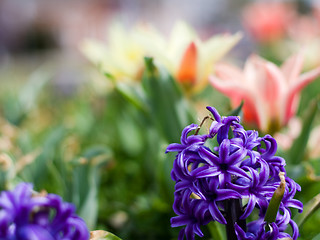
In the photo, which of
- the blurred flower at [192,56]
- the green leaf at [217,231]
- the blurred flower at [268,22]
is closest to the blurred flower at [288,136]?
the blurred flower at [192,56]

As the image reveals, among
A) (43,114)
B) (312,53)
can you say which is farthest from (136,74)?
(43,114)

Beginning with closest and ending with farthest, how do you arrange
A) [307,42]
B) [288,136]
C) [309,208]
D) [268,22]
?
1. [309,208]
2. [288,136]
3. [307,42]
4. [268,22]

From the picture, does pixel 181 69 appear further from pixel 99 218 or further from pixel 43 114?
pixel 43 114

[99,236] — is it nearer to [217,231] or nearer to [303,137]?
[217,231]

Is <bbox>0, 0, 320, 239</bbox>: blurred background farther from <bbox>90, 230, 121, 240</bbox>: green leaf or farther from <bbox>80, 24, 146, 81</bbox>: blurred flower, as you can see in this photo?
<bbox>90, 230, 121, 240</bbox>: green leaf

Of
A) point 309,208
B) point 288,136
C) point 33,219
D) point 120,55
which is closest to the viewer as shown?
point 33,219

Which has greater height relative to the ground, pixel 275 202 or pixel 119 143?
pixel 275 202

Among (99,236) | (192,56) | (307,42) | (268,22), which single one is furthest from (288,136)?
(268,22)

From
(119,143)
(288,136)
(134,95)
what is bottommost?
(119,143)
